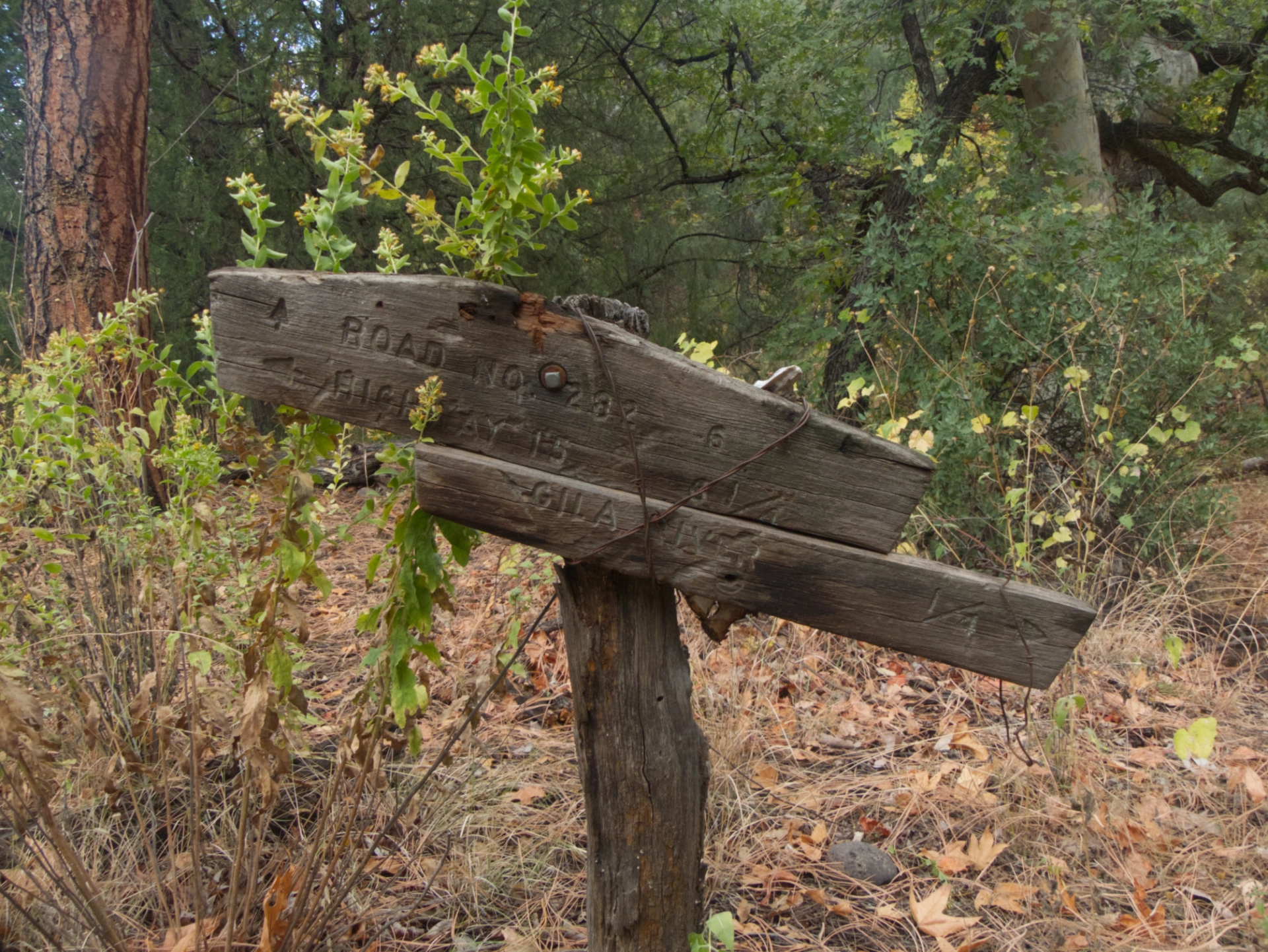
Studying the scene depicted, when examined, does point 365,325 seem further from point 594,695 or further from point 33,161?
point 33,161

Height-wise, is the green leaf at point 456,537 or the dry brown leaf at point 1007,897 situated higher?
the green leaf at point 456,537

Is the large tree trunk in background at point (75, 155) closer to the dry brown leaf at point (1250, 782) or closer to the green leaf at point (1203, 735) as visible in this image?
the green leaf at point (1203, 735)

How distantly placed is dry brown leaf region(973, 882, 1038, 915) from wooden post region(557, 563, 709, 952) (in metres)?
0.94

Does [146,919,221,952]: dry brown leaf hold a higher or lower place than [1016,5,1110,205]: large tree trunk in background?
lower

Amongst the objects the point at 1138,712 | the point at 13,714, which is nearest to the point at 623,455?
the point at 13,714

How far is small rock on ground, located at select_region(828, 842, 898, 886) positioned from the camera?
2268 millimetres

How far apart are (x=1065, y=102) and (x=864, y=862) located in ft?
19.0

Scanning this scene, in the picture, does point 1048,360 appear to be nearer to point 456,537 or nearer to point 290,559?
point 456,537

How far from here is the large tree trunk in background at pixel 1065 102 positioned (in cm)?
587

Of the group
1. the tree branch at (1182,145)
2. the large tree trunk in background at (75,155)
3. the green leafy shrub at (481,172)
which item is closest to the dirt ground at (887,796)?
the green leafy shrub at (481,172)

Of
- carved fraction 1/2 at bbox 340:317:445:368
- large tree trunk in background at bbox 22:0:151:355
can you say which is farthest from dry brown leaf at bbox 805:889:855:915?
large tree trunk in background at bbox 22:0:151:355

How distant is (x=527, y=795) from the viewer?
100.0 inches

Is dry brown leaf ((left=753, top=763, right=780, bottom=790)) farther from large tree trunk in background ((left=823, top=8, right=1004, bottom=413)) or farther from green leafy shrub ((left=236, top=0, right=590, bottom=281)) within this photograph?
large tree trunk in background ((left=823, top=8, right=1004, bottom=413))

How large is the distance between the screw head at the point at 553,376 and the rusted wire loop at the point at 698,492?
0.84 ft
